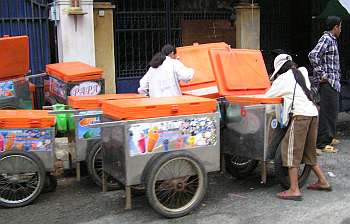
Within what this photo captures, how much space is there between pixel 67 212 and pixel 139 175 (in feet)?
3.29

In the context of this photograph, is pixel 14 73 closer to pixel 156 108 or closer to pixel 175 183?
pixel 156 108

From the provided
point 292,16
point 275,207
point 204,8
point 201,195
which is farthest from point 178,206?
point 292,16

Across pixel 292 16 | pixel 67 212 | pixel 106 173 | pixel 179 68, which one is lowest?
pixel 67 212

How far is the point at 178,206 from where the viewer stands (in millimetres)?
5078

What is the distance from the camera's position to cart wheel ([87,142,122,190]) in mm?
5711

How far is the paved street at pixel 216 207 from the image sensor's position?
16.3 feet

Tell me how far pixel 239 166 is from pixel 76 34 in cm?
419

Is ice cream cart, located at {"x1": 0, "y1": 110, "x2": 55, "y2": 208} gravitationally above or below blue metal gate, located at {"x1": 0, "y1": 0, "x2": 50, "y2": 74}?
below

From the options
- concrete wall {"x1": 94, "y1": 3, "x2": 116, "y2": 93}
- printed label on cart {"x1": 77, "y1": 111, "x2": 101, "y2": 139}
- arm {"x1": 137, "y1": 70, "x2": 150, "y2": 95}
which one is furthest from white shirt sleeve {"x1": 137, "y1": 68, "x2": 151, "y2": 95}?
concrete wall {"x1": 94, "y1": 3, "x2": 116, "y2": 93}

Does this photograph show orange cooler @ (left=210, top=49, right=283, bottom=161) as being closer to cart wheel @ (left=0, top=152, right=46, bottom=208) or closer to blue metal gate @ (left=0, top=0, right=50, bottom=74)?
cart wheel @ (left=0, top=152, right=46, bottom=208)

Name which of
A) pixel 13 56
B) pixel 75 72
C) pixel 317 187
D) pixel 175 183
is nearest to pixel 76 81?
pixel 75 72

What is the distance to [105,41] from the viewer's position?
9633 millimetres

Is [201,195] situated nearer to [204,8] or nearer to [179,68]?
[179,68]

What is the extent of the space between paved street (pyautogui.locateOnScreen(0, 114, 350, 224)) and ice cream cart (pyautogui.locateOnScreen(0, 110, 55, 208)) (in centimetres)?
19
